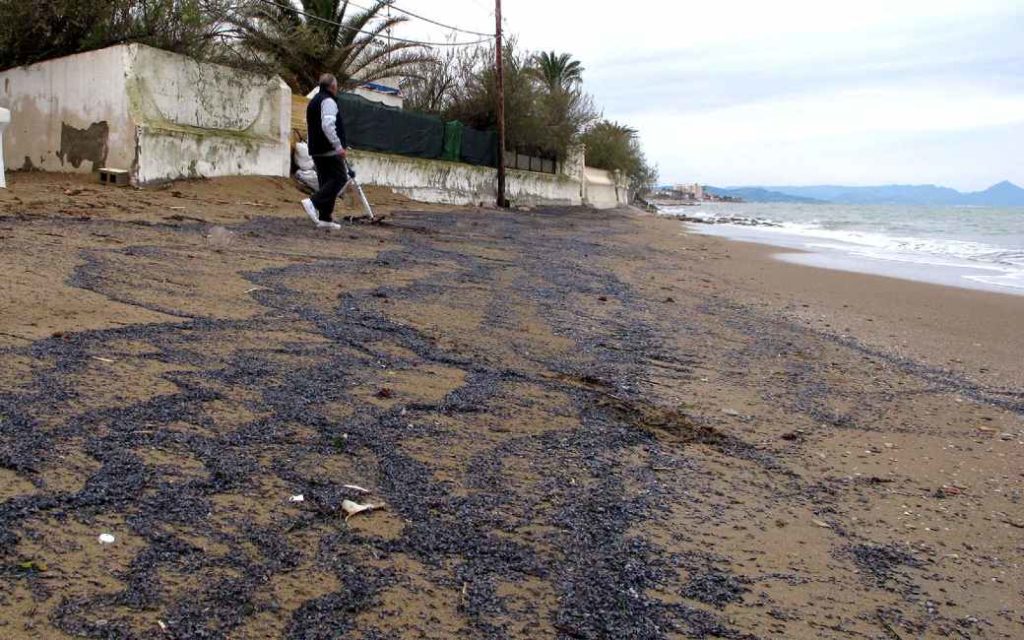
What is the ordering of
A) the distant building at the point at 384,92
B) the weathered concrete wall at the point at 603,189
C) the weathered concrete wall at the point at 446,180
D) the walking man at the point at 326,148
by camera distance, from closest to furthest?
the walking man at the point at 326,148 → the weathered concrete wall at the point at 446,180 → the distant building at the point at 384,92 → the weathered concrete wall at the point at 603,189

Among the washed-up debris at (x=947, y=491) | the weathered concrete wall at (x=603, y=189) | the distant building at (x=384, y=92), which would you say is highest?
the distant building at (x=384, y=92)

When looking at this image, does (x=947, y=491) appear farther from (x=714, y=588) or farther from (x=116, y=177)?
(x=116, y=177)

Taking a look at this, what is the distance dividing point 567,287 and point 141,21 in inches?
399

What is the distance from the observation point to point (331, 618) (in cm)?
204

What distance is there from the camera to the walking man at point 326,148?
9.86m

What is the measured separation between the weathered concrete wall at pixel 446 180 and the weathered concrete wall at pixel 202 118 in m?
3.84

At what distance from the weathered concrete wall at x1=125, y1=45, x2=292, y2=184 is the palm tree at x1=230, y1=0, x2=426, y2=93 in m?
2.65

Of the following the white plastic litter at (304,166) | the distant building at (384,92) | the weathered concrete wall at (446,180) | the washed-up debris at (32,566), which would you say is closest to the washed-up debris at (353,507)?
the washed-up debris at (32,566)

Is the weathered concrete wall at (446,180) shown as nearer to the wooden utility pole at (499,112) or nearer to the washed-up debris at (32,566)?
the wooden utility pole at (499,112)

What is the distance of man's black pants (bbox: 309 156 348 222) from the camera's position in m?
10.1

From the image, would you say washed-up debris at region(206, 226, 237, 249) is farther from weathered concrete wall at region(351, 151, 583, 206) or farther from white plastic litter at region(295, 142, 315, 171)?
weathered concrete wall at region(351, 151, 583, 206)

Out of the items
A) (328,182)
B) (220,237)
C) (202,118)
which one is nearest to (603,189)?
(202,118)

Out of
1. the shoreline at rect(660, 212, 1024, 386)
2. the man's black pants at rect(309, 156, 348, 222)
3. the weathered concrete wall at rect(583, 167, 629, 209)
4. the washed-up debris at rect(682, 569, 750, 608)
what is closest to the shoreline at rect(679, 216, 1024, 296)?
the shoreline at rect(660, 212, 1024, 386)

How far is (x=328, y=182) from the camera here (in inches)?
400
